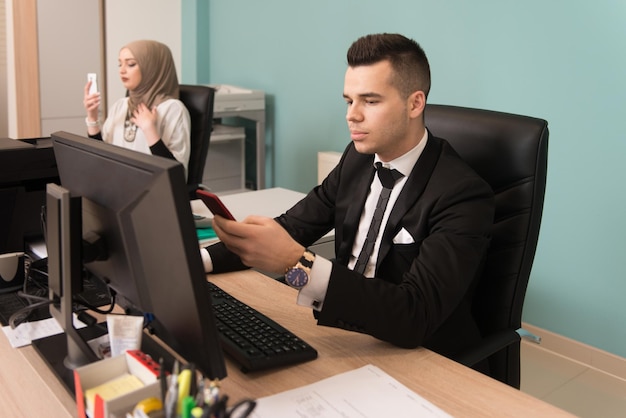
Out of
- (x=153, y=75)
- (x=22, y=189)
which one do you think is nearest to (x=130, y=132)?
(x=153, y=75)

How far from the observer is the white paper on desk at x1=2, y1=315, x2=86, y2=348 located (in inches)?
48.1

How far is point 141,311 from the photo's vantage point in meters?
1.02

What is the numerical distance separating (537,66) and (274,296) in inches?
68.0

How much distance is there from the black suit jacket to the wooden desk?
0.05 metres

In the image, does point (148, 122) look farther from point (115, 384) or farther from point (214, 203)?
point (115, 384)

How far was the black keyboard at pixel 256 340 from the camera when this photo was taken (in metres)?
1.12

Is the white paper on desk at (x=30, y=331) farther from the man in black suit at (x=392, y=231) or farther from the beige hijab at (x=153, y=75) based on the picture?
the beige hijab at (x=153, y=75)

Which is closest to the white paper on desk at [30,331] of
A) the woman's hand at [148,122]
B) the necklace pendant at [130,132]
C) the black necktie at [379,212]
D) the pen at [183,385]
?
the pen at [183,385]

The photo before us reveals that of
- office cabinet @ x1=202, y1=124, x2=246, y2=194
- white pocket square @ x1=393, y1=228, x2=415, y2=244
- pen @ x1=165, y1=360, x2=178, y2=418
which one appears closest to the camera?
pen @ x1=165, y1=360, x2=178, y2=418

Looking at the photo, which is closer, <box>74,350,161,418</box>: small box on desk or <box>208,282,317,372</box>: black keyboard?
<box>74,350,161,418</box>: small box on desk

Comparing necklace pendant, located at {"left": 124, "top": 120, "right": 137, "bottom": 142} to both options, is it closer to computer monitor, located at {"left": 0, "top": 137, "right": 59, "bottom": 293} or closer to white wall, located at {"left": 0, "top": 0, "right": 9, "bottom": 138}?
computer monitor, located at {"left": 0, "top": 137, "right": 59, "bottom": 293}

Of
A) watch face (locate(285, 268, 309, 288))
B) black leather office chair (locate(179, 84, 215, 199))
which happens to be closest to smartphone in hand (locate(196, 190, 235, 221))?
watch face (locate(285, 268, 309, 288))

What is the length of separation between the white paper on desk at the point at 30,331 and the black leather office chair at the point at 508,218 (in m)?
0.86

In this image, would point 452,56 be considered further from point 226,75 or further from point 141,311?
point 141,311
